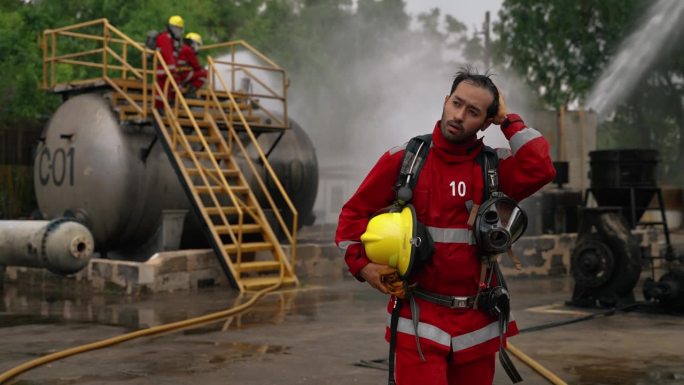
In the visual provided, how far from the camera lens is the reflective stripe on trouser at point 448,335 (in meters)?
4.03

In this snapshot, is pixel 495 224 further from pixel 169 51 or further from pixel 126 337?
pixel 169 51

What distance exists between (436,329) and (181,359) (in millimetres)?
4529

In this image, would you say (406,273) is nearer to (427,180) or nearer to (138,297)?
(427,180)

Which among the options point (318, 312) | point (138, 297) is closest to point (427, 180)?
point (318, 312)

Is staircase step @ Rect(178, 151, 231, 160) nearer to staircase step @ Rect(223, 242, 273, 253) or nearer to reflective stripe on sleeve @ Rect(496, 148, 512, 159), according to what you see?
staircase step @ Rect(223, 242, 273, 253)

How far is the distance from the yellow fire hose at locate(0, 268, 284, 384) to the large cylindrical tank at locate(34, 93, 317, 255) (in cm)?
328

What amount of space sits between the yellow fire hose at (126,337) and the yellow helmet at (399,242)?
4.14 meters

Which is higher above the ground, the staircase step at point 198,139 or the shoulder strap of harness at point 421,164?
the staircase step at point 198,139

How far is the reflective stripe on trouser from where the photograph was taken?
4.03m

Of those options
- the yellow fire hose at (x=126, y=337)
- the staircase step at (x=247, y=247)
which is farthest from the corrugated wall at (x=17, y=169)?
the yellow fire hose at (x=126, y=337)

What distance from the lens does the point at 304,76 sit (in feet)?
149

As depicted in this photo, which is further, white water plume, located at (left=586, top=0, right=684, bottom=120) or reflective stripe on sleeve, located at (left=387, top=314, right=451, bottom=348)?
white water plume, located at (left=586, top=0, right=684, bottom=120)

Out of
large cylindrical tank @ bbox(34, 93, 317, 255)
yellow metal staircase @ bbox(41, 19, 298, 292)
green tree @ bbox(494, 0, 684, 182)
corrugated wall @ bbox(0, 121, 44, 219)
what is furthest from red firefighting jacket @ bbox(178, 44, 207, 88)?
green tree @ bbox(494, 0, 684, 182)

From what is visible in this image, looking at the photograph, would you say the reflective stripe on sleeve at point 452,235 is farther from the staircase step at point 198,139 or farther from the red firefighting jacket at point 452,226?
the staircase step at point 198,139
